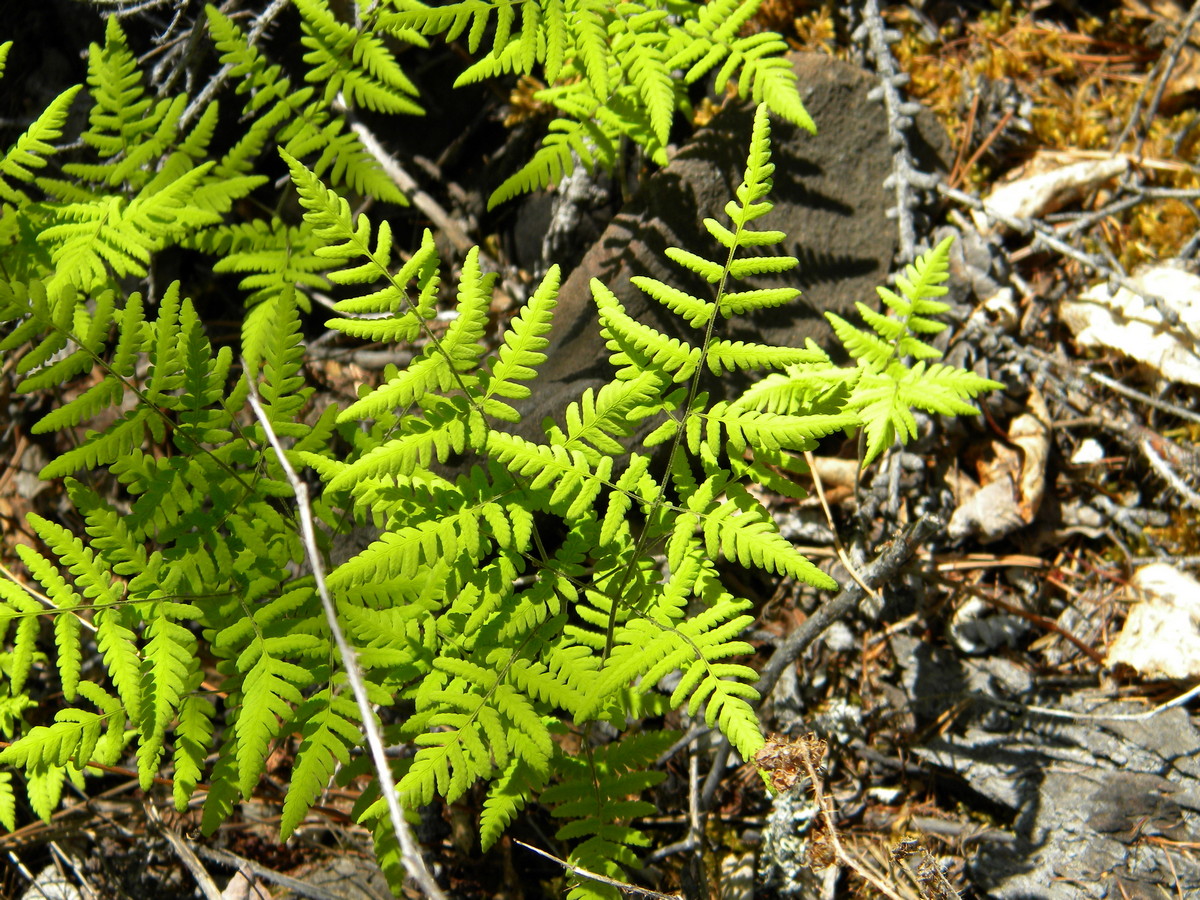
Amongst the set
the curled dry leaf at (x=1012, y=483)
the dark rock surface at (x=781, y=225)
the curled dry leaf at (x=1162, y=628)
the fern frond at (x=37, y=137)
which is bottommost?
the curled dry leaf at (x=1162, y=628)

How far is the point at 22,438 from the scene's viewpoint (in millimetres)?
3898

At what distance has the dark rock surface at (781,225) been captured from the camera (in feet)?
10.8

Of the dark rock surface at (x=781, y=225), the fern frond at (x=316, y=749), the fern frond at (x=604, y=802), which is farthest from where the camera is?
the dark rock surface at (x=781, y=225)

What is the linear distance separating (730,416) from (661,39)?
1.47 meters

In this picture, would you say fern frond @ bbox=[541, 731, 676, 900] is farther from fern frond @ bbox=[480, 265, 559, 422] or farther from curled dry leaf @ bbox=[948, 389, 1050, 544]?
curled dry leaf @ bbox=[948, 389, 1050, 544]

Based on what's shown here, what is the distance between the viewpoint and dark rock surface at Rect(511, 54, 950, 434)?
10.8ft

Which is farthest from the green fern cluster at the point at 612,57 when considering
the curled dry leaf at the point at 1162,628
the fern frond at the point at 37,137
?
the curled dry leaf at the point at 1162,628

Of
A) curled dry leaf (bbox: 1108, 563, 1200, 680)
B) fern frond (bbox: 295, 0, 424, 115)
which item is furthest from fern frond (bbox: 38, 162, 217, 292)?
curled dry leaf (bbox: 1108, 563, 1200, 680)

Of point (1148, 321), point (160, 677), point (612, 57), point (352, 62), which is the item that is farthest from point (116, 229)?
point (1148, 321)

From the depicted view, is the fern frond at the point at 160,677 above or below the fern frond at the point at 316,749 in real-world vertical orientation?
above

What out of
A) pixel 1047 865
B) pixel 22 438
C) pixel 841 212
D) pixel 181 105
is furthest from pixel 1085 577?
pixel 22 438

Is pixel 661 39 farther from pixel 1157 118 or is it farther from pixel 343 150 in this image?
pixel 1157 118

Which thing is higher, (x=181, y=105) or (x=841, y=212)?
(x=181, y=105)

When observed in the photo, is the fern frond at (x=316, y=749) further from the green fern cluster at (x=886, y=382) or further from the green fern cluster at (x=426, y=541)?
the green fern cluster at (x=886, y=382)
